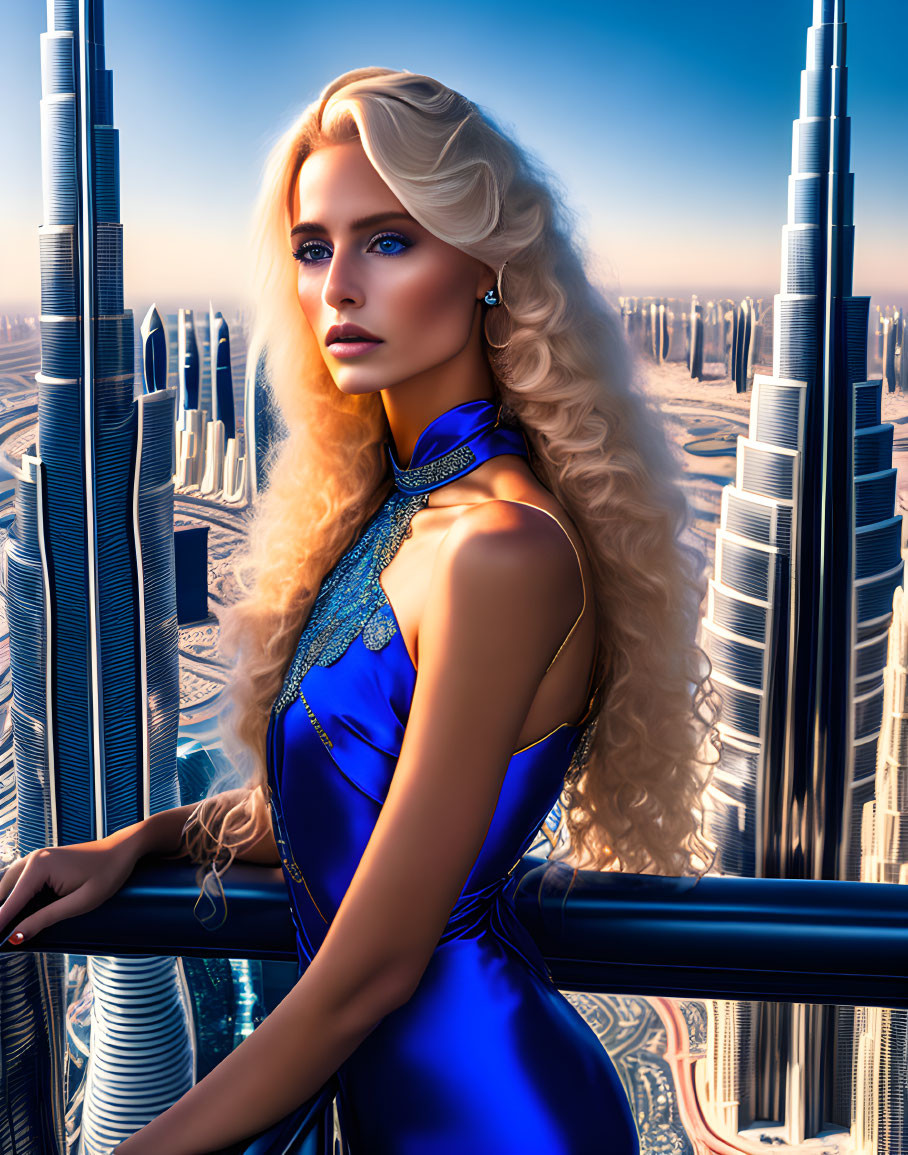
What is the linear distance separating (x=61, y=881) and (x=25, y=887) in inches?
1.6

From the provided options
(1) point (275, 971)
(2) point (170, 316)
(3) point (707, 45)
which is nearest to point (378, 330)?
(2) point (170, 316)

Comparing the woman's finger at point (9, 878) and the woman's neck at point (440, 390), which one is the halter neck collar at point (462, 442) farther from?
the woman's finger at point (9, 878)

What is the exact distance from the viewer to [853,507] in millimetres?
1481

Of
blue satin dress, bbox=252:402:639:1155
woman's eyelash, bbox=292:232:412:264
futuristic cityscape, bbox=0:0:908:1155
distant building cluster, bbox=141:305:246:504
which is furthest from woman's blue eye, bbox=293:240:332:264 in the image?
distant building cluster, bbox=141:305:246:504

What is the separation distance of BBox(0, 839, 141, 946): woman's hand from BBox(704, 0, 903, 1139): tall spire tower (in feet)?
3.26

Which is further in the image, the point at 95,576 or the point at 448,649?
the point at 95,576

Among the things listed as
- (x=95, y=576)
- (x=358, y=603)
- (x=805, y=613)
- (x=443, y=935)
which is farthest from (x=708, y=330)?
(x=95, y=576)

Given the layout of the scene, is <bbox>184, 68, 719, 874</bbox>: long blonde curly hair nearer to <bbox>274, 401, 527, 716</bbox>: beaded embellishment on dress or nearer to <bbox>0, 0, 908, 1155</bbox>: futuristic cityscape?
<bbox>274, 401, 527, 716</bbox>: beaded embellishment on dress

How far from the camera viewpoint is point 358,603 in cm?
92

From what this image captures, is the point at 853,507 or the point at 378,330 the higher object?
the point at 378,330

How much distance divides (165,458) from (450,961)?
1045mm

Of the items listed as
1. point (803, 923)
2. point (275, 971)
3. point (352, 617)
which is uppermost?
point (352, 617)

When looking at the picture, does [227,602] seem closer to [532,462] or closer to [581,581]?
[532,462]

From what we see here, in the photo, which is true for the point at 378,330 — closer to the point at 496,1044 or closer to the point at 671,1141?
the point at 496,1044
